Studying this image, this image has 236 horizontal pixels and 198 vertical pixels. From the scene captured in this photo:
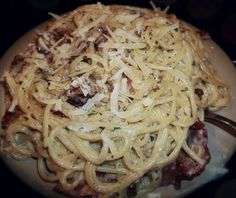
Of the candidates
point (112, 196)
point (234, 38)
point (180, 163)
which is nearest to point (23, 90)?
point (112, 196)

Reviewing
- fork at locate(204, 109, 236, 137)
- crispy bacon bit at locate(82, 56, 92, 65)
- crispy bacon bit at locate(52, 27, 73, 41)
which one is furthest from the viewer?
crispy bacon bit at locate(52, 27, 73, 41)

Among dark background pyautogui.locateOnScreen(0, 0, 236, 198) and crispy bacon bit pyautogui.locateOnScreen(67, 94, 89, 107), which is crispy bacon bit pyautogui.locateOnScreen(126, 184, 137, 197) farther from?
dark background pyautogui.locateOnScreen(0, 0, 236, 198)

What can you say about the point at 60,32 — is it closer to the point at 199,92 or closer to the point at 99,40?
the point at 99,40

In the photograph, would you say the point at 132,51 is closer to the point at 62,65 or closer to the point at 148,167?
the point at 62,65

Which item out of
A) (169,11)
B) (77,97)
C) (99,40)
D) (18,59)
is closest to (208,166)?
(77,97)

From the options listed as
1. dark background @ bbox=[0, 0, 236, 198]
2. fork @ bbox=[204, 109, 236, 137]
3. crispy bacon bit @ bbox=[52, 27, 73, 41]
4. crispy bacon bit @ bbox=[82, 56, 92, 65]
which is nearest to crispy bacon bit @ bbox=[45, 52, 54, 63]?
crispy bacon bit @ bbox=[52, 27, 73, 41]

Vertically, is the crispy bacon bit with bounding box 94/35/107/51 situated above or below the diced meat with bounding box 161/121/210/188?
above
